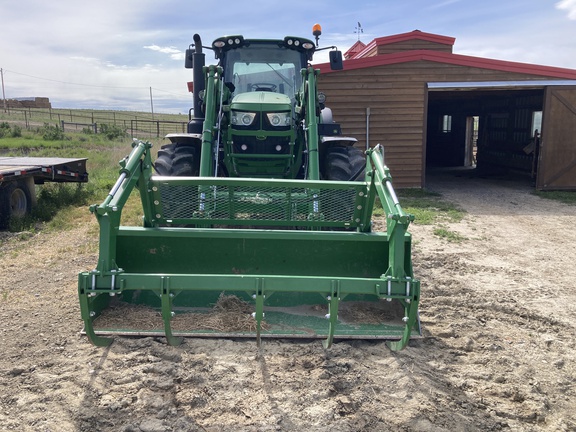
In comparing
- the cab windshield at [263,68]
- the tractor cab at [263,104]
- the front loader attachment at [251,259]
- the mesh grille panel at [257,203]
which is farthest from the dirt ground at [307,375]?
the cab windshield at [263,68]

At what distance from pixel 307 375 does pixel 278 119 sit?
3.15 meters

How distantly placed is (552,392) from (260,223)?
2590 millimetres

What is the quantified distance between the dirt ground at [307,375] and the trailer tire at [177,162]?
1.62 metres

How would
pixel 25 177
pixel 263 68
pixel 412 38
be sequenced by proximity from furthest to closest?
1. pixel 412 38
2. pixel 25 177
3. pixel 263 68

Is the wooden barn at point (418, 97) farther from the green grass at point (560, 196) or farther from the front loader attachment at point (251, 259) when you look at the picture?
the front loader attachment at point (251, 259)

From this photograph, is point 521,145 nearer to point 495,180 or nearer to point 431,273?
point 495,180

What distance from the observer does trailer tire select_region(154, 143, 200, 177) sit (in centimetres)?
594

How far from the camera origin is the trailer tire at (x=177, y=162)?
Result: 19.5 feet

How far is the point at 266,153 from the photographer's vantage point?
235 inches

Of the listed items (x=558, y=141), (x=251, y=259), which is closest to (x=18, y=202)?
(x=251, y=259)

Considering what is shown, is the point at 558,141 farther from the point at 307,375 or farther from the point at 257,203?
the point at 307,375

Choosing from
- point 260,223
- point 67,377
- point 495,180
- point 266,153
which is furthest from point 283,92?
point 495,180

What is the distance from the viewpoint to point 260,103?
228 inches

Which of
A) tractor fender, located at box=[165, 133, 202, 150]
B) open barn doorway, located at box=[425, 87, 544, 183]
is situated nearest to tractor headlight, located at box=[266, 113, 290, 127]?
tractor fender, located at box=[165, 133, 202, 150]
